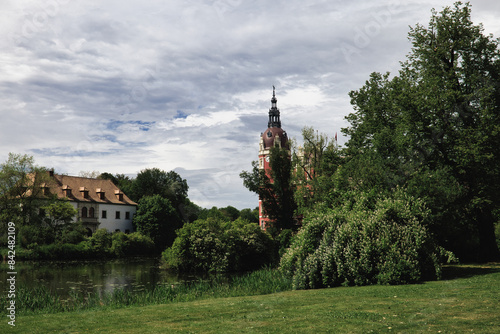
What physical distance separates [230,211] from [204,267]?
4073 inches

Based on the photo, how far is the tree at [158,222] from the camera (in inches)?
2645

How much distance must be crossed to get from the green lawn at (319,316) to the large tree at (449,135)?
11.2 meters

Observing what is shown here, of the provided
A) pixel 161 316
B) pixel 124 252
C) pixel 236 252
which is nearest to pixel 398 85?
pixel 236 252

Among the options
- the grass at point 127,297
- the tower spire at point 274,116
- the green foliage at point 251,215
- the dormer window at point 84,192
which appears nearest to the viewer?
the grass at point 127,297

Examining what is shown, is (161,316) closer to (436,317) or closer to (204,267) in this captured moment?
(436,317)

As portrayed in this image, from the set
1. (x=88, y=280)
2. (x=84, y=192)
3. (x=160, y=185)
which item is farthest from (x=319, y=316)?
(x=160, y=185)

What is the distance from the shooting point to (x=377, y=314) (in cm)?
1127

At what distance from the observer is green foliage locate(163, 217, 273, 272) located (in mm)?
39625

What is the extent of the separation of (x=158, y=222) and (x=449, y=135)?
50112mm

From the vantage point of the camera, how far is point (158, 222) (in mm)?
67875

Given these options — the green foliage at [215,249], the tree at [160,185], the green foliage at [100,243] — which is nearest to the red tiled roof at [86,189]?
the tree at [160,185]

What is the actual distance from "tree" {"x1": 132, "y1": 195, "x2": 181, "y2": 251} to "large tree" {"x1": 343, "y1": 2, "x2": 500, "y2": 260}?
145ft

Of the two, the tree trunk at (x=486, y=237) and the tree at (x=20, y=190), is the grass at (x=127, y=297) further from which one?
the tree at (x=20, y=190)

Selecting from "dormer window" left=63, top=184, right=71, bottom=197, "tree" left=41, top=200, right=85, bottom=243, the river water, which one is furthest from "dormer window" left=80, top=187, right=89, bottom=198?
the river water
